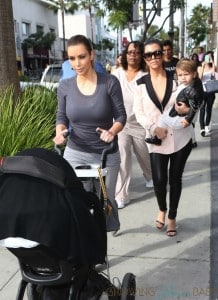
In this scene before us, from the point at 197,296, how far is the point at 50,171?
170 cm

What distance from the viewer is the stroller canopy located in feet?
6.48

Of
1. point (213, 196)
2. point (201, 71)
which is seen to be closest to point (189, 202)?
point (213, 196)

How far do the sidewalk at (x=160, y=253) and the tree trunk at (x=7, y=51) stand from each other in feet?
8.37

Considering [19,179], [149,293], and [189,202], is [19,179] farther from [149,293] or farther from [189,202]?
[189,202]

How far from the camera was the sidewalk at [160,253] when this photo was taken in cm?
325

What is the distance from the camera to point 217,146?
8.02m

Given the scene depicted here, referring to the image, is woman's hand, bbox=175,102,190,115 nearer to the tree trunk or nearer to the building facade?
the tree trunk

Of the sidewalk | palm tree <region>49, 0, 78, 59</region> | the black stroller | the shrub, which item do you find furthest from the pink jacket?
palm tree <region>49, 0, 78, 59</region>

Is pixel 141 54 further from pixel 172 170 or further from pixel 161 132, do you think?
pixel 172 170

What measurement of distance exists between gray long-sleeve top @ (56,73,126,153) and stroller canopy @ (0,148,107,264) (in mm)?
1107

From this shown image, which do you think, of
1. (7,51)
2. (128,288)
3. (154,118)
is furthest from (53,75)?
(128,288)

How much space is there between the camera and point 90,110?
126 inches

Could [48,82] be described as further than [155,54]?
Yes

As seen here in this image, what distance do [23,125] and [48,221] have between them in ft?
11.2
